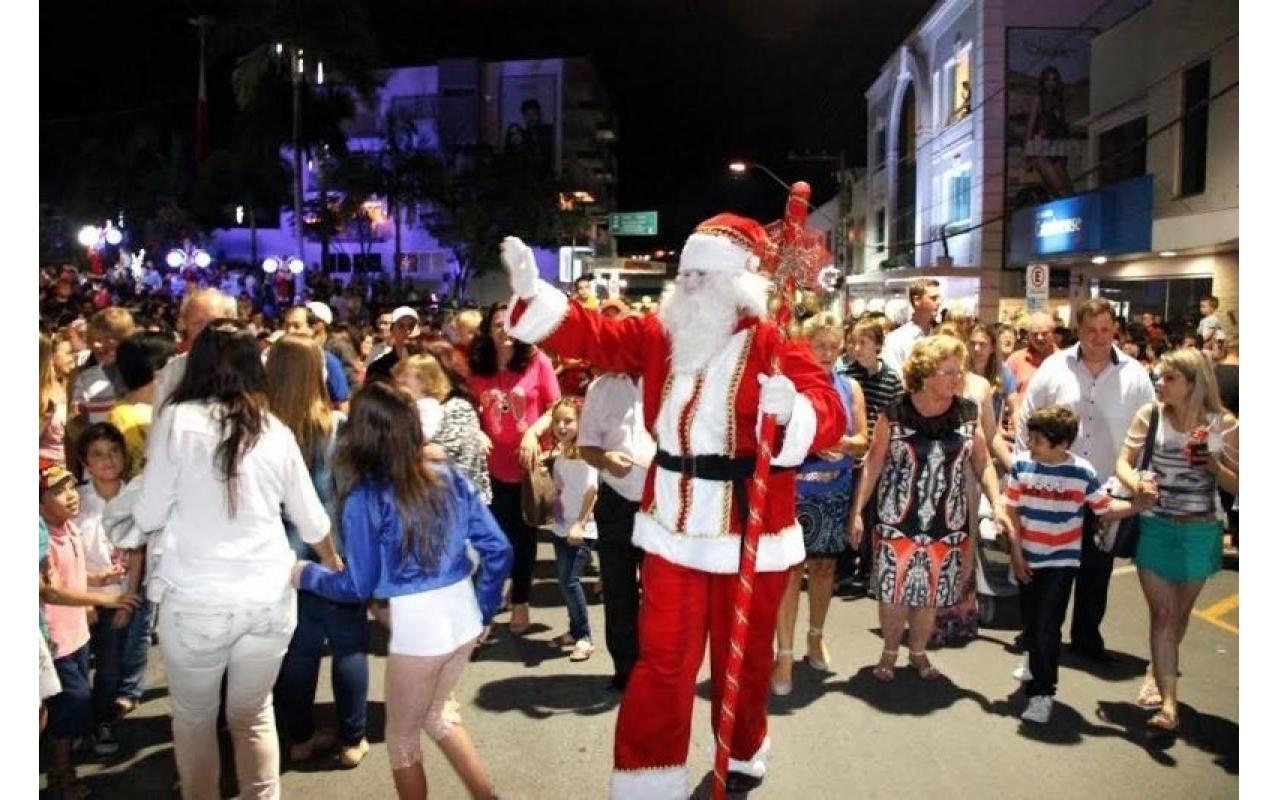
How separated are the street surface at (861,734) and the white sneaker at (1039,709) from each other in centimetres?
5

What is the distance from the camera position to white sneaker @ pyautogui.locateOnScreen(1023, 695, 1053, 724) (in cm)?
493

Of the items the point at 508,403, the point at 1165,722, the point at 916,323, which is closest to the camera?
the point at 1165,722

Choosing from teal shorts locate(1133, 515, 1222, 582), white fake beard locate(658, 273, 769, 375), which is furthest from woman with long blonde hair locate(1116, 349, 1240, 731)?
white fake beard locate(658, 273, 769, 375)

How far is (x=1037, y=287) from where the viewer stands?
14406mm

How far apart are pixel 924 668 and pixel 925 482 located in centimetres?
110

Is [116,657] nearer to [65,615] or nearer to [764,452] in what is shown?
[65,615]

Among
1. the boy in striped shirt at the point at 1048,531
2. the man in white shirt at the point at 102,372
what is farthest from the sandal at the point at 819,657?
the man in white shirt at the point at 102,372

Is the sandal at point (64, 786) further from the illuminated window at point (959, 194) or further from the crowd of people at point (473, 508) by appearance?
the illuminated window at point (959, 194)

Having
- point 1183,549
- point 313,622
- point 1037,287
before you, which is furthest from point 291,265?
point 1183,549

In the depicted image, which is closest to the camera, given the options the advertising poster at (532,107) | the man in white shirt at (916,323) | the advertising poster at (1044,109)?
the man in white shirt at (916,323)

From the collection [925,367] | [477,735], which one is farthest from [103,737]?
[925,367]

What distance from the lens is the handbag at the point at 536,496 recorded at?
5.82 metres
